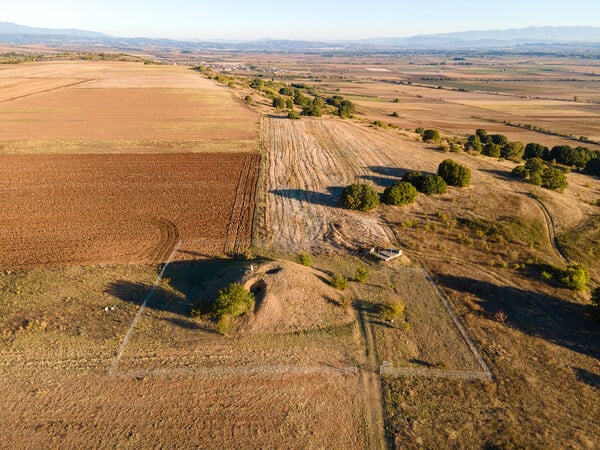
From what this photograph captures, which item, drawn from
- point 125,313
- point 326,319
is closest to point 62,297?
point 125,313

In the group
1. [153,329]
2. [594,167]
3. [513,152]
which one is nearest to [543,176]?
[513,152]

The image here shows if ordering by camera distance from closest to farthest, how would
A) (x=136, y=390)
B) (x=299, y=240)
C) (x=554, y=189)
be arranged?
(x=136, y=390), (x=299, y=240), (x=554, y=189)

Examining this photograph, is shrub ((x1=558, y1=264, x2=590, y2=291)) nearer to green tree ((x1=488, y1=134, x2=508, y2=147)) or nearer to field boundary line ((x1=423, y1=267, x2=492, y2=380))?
field boundary line ((x1=423, y1=267, x2=492, y2=380))

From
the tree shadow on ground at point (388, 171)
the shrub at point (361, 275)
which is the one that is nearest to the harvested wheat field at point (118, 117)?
the tree shadow on ground at point (388, 171)

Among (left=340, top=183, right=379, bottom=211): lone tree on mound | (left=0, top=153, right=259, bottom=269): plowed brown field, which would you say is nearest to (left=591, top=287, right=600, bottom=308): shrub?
(left=340, top=183, right=379, bottom=211): lone tree on mound

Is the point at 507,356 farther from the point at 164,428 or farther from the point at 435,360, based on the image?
the point at 164,428
